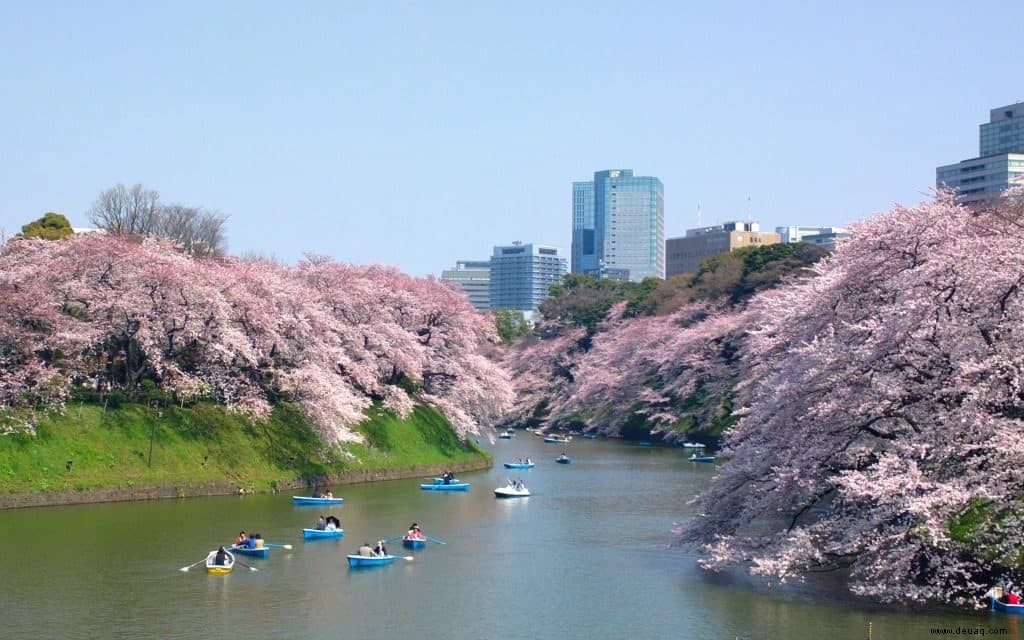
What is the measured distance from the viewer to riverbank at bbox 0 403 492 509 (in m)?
38.1

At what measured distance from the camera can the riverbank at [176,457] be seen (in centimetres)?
3806

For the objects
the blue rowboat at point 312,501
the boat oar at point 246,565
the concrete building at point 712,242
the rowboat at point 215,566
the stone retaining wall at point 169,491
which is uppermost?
the concrete building at point 712,242

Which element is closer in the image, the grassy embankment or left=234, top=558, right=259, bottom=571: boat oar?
left=234, top=558, right=259, bottom=571: boat oar

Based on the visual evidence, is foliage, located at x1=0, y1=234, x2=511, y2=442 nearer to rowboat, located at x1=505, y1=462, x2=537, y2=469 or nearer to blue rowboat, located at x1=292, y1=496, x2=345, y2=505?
blue rowboat, located at x1=292, y1=496, x2=345, y2=505

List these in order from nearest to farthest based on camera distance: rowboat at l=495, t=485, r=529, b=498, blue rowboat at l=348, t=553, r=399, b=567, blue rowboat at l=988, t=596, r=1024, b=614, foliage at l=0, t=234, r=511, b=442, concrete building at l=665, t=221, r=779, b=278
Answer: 1. blue rowboat at l=988, t=596, r=1024, b=614
2. blue rowboat at l=348, t=553, r=399, b=567
3. foliage at l=0, t=234, r=511, b=442
4. rowboat at l=495, t=485, r=529, b=498
5. concrete building at l=665, t=221, r=779, b=278

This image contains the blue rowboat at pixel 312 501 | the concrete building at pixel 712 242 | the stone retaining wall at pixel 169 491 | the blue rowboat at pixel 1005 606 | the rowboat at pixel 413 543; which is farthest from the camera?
the concrete building at pixel 712 242

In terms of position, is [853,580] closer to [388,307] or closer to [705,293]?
[388,307]

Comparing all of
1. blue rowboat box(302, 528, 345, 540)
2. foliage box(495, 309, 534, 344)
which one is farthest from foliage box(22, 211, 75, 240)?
foliage box(495, 309, 534, 344)

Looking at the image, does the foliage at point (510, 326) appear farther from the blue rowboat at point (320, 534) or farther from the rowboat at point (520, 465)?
the blue rowboat at point (320, 534)

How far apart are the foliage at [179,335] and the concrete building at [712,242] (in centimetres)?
13400

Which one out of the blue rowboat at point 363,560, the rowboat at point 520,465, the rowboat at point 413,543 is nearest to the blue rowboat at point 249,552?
the blue rowboat at point 363,560

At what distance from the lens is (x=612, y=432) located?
85.5m

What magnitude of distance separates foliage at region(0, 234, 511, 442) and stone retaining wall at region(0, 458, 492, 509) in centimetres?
195

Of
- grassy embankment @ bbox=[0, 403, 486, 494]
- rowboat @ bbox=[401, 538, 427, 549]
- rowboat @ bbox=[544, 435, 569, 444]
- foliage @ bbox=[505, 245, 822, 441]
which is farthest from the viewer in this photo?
rowboat @ bbox=[544, 435, 569, 444]
